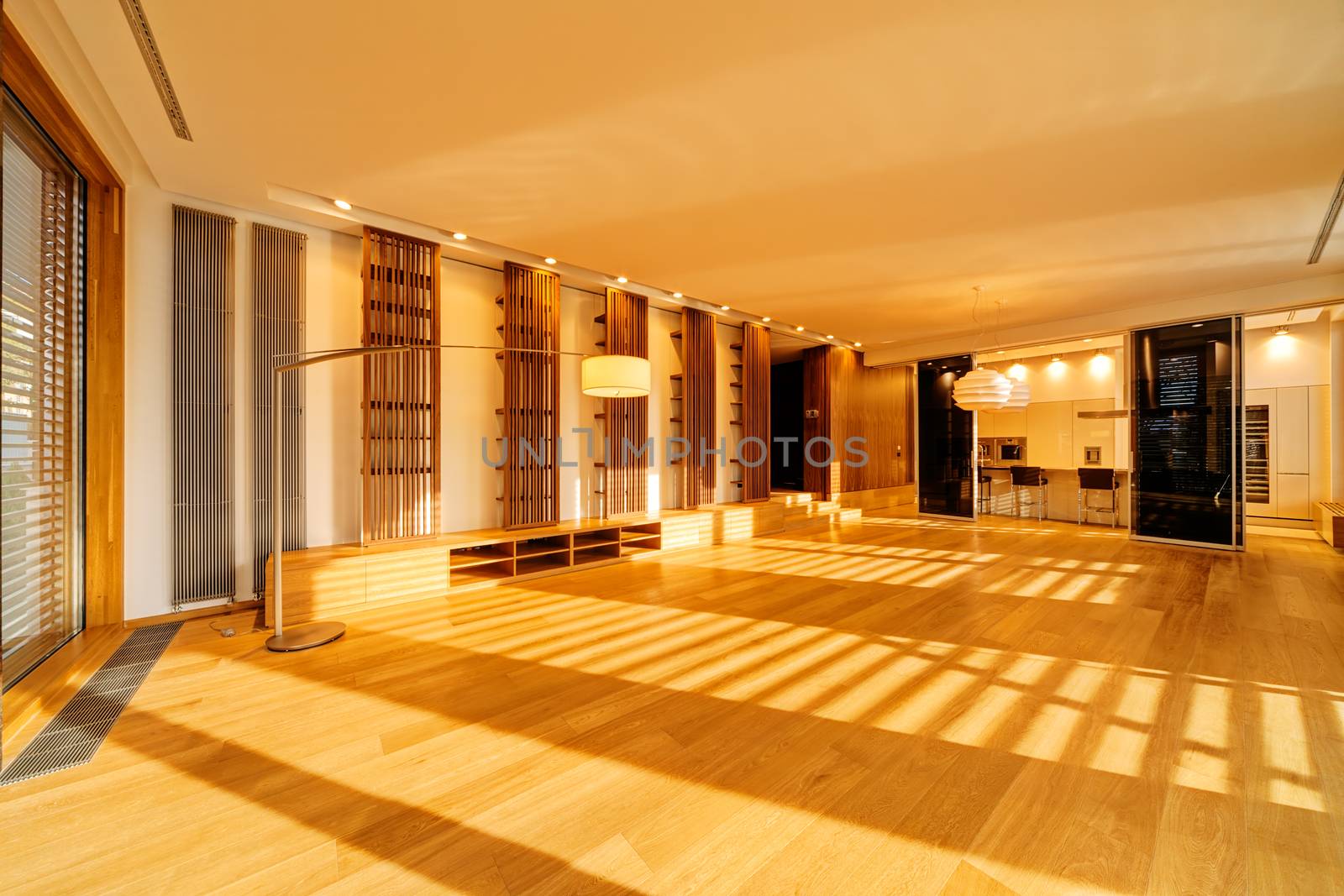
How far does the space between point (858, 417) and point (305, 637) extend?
941 cm

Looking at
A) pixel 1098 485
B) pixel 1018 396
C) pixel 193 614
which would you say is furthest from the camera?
pixel 1098 485

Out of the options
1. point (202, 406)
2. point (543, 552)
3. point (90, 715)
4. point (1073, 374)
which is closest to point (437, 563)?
point (543, 552)

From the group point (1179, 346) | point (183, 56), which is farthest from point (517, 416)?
point (1179, 346)

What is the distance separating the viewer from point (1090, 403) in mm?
9664

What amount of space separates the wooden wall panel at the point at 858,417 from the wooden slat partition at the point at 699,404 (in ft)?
9.23

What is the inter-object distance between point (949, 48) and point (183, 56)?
3.90 meters

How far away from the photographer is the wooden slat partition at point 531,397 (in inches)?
214

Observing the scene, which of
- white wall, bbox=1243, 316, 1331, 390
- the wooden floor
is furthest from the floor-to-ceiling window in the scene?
white wall, bbox=1243, 316, 1331, 390

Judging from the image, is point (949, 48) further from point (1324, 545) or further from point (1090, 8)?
point (1324, 545)

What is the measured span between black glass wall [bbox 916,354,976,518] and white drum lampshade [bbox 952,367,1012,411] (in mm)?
2656

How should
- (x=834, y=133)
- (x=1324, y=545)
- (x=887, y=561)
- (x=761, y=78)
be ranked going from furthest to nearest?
(x=1324, y=545) < (x=887, y=561) < (x=834, y=133) < (x=761, y=78)

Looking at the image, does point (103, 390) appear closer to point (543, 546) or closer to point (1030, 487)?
point (543, 546)

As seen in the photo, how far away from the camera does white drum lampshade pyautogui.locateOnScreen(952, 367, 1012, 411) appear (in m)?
6.76

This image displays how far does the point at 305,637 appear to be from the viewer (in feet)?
11.7
